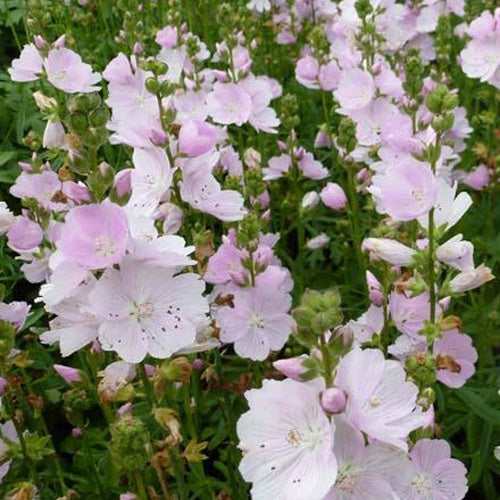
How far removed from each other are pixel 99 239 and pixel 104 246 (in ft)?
0.07

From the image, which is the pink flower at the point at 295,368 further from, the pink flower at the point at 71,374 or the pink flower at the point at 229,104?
the pink flower at the point at 229,104

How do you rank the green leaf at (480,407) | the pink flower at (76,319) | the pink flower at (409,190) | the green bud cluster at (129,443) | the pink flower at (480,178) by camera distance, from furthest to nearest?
the pink flower at (480,178) < the green leaf at (480,407) < the pink flower at (409,190) < the pink flower at (76,319) < the green bud cluster at (129,443)

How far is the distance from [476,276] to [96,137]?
1065 millimetres

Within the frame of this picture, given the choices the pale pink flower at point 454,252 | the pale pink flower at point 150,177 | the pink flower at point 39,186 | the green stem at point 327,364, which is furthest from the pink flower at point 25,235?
the green stem at point 327,364

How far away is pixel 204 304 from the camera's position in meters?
1.84

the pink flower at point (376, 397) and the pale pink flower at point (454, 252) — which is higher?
the pink flower at point (376, 397)

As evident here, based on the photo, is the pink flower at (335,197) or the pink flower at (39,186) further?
the pink flower at (335,197)

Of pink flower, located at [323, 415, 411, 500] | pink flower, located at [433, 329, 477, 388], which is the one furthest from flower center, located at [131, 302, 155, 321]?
pink flower, located at [433, 329, 477, 388]

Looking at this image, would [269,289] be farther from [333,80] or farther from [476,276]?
[333,80]

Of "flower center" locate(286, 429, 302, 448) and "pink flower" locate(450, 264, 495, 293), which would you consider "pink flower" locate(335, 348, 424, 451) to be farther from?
"pink flower" locate(450, 264, 495, 293)

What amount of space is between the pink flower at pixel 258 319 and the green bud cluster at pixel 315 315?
1196 millimetres

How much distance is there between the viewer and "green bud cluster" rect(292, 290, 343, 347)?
134 cm

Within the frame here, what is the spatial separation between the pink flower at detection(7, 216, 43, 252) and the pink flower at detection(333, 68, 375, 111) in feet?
5.24

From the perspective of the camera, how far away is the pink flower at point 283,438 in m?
1.43
